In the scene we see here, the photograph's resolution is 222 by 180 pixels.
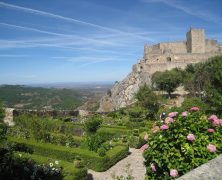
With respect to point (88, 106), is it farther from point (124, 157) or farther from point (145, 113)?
point (124, 157)

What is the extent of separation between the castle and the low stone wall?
1540 inches

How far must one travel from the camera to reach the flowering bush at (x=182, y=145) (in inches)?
207

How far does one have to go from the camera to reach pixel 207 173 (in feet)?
10.1

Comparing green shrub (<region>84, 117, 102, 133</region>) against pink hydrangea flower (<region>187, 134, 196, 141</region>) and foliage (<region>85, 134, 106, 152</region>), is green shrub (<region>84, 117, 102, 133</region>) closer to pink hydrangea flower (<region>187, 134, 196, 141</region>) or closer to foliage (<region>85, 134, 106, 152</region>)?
foliage (<region>85, 134, 106, 152</region>)

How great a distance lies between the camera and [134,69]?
53.2 m

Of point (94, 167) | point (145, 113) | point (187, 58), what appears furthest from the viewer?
point (187, 58)

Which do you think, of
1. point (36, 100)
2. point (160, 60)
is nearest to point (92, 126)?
point (160, 60)

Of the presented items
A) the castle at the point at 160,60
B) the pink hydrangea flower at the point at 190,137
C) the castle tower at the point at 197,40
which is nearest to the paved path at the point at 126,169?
the pink hydrangea flower at the point at 190,137

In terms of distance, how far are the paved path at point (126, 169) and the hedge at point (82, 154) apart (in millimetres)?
254

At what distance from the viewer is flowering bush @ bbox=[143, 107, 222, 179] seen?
5254 millimetres

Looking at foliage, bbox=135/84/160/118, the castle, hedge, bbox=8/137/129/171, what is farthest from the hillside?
Answer: hedge, bbox=8/137/129/171

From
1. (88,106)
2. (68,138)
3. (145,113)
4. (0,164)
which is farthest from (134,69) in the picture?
(0,164)

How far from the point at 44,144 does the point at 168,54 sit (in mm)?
40521

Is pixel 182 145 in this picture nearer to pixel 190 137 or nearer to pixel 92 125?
pixel 190 137
